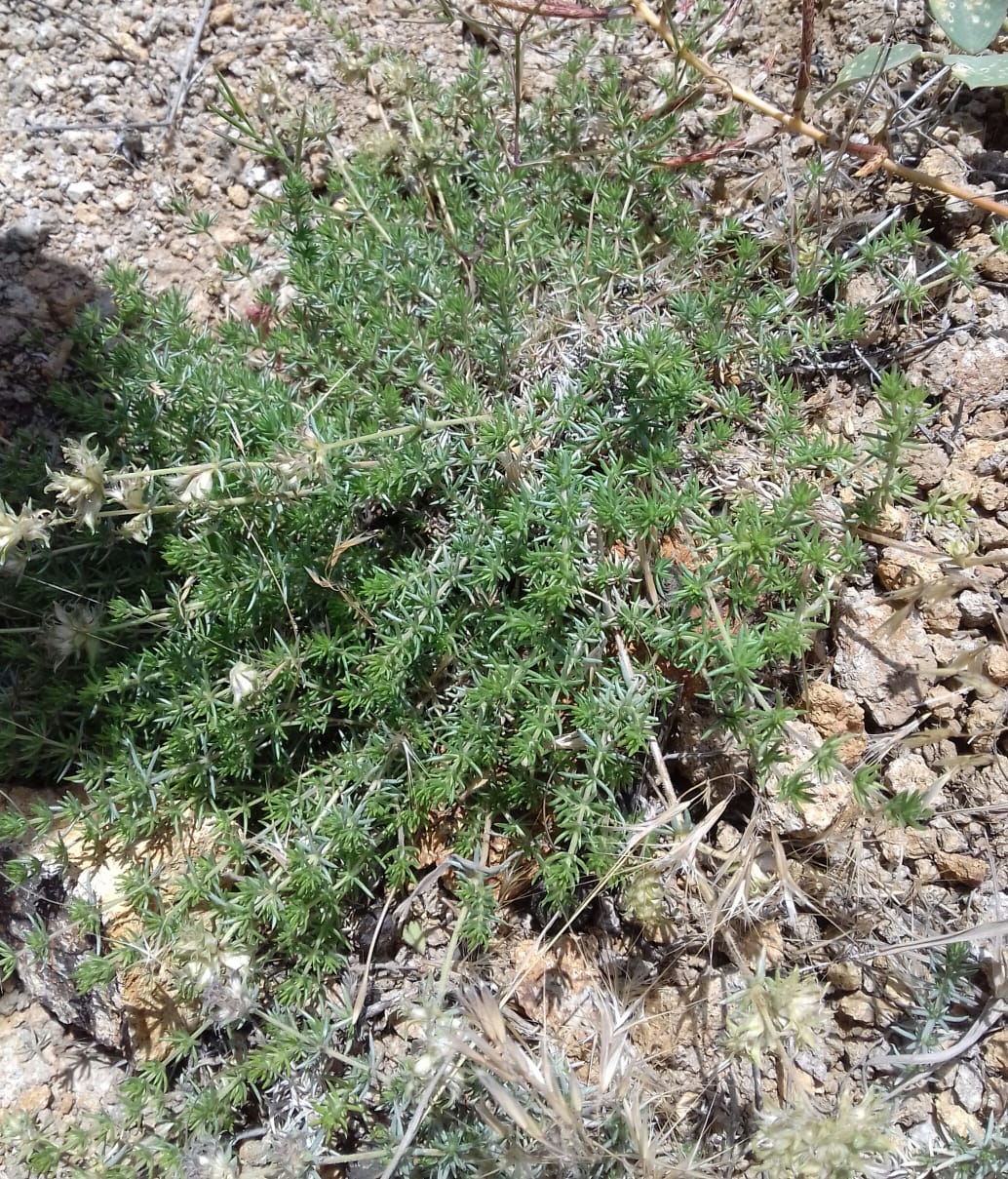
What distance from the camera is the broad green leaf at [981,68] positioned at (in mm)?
2902

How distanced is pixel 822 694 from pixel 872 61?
2305 mm

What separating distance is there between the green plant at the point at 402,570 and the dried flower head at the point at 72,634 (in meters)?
0.01

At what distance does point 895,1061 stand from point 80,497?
109 inches

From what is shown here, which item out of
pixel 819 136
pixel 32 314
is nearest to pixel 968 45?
pixel 819 136

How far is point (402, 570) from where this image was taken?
9.75 feet

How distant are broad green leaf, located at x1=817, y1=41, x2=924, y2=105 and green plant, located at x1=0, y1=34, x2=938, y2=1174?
59 centimetres

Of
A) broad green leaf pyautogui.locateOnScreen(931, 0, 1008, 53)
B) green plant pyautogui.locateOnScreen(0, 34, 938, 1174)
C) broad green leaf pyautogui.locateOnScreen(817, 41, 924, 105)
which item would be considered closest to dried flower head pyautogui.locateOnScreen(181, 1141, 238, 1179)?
green plant pyautogui.locateOnScreen(0, 34, 938, 1174)

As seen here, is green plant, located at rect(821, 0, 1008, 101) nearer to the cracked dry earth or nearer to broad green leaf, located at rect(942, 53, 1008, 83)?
broad green leaf, located at rect(942, 53, 1008, 83)

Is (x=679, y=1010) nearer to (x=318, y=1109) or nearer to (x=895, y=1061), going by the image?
(x=895, y=1061)

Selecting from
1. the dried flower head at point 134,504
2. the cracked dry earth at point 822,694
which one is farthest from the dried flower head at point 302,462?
the cracked dry earth at point 822,694

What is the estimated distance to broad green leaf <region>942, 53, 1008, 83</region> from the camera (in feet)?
9.52

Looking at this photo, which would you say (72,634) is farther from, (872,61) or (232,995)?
(872,61)

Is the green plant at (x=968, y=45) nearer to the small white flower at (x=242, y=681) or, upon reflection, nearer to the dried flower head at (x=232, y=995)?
the small white flower at (x=242, y=681)

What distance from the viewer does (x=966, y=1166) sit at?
7.61 feet
